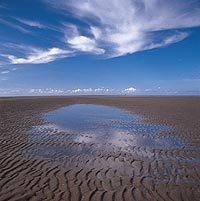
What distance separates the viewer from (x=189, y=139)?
14406mm

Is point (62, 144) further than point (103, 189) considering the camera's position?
Yes

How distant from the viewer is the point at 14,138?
14.1 meters

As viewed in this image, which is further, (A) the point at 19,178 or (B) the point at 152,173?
(B) the point at 152,173

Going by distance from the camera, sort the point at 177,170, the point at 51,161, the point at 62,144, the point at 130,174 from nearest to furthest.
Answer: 1. the point at 130,174
2. the point at 177,170
3. the point at 51,161
4. the point at 62,144

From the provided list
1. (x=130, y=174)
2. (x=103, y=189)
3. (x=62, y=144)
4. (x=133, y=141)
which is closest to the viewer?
(x=103, y=189)

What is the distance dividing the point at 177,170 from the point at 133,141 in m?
4.90

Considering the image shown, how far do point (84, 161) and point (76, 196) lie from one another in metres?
3.22

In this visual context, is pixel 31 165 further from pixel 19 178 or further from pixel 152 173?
pixel 152 173

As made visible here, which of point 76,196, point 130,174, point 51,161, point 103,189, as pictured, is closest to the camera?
point 76,196

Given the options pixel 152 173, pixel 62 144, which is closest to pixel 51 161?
pixel 62 144

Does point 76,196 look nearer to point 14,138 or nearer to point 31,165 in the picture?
point 31,165

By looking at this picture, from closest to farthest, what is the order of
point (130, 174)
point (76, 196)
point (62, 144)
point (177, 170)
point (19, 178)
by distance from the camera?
point (76, 196), point (19, 178), point (130, 174), point (177, 170), point (62, 144)

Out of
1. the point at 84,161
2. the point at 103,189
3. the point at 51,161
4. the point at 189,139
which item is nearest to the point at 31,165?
the point at 51,161

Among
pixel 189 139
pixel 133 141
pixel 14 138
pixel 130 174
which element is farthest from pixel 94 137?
pixel 130 174
